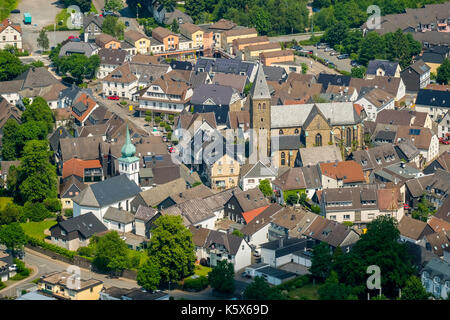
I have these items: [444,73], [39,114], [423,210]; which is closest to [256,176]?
[423,210]

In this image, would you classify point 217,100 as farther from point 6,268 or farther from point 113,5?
point 113,5

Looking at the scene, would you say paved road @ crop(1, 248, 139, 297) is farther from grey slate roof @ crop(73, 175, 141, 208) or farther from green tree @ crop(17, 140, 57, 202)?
green tree @ crop(17, 140, 57, 202)

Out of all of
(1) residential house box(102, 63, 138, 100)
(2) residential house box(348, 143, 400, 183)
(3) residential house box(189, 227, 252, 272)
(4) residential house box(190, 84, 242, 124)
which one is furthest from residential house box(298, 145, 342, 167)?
(1) residential house box(102, 63, 138, 100)

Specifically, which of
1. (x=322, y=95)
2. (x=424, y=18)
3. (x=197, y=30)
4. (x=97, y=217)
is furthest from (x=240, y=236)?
(x=424, y=18)

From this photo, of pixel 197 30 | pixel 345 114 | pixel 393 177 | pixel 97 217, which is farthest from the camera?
pixel 197 30

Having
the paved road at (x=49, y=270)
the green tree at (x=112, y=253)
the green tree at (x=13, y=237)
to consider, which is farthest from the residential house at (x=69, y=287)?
the green tree at (x=13, y=237)

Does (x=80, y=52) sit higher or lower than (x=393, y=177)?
higher

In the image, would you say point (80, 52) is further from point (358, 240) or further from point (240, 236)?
point (358, 240)

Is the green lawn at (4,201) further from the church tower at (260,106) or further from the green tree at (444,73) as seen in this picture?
the green tree at (444,73)
